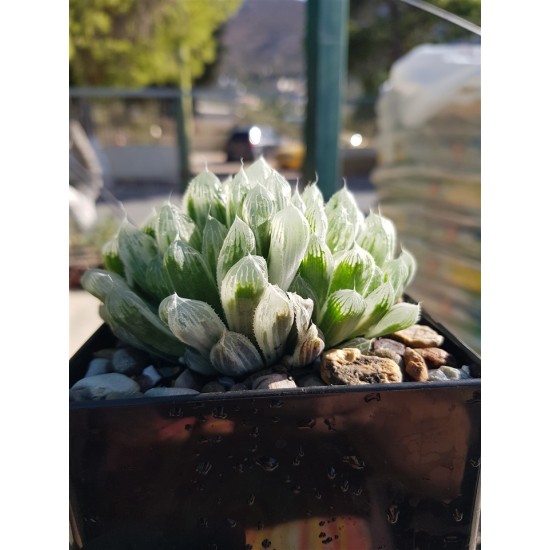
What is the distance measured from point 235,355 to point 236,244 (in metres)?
0.10

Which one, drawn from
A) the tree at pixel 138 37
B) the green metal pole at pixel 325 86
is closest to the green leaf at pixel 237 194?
the green metal pole at pixel 325 86

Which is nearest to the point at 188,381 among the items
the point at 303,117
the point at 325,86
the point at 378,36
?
the point at 325,86

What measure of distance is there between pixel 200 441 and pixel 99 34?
5.06m

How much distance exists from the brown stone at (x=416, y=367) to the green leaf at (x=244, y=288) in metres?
0.15

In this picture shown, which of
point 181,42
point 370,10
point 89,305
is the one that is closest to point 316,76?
point 89,305

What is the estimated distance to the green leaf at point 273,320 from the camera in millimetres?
466

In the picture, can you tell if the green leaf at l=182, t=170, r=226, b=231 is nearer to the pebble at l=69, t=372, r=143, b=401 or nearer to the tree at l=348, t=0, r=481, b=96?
the pebble at l=69, t=372, r=143, b=401

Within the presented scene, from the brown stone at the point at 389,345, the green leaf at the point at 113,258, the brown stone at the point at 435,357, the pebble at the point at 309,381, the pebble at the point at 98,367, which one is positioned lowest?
the pebble at the point at 309,381

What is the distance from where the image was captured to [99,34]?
4.80 metres

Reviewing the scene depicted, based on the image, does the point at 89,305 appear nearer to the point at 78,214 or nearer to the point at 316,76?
the point at 78,214

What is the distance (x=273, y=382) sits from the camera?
1.56ft

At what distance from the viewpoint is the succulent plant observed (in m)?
0.49

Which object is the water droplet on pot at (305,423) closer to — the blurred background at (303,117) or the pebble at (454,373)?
the pebble at (454,373)

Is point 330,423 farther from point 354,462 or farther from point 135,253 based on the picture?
point 135,253
